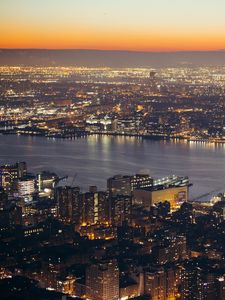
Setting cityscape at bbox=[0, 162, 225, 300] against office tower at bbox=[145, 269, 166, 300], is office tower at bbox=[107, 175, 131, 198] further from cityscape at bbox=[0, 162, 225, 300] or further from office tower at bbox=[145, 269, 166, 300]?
office tower at bbox=[145, 269, 166, 300]

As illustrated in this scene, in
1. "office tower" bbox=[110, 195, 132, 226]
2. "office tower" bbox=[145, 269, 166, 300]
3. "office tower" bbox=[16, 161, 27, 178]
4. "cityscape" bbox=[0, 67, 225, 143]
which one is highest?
"cityscape" bbox=[0, 67, 225, 143]

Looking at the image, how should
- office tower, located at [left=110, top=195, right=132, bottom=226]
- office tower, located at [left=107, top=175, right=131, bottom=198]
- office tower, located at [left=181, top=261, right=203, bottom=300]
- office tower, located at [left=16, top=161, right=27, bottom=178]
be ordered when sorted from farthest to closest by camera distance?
office tower, located at [left=16, top=161, right=27, bottom=178]
office tower, located at [left=107, top=175, right=131, bottom=198]
office tower, located at [left=110, top=195, right=132, bottom=226]
office tower, located at [left=181, top=261, right=203, bottom=300]

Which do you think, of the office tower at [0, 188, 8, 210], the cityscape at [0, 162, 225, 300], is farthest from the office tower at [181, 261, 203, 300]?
the office tower at [0, 188, 8, 210]

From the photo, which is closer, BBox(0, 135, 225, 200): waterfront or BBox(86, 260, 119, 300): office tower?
BBox(86, 260, 119, 300): office tower

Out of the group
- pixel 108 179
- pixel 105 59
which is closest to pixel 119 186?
pixel 108 179

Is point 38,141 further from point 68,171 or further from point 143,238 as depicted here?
point 143,238

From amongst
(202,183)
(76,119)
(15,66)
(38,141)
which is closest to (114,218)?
(202,183)
